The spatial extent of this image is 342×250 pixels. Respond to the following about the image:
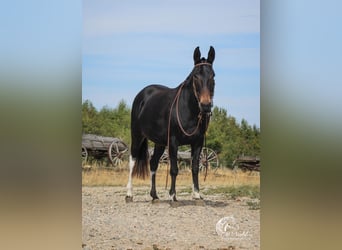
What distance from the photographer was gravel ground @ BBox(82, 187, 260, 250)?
9.74ft

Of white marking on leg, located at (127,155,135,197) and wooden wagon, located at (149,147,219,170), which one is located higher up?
wooden wagon, located at (149,147,219,170)

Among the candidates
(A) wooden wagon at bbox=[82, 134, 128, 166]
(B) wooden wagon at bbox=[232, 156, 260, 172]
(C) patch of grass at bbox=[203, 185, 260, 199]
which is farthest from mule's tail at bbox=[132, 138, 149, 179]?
(B) wooden wagon at bbox=[232, 156, 260, 172]

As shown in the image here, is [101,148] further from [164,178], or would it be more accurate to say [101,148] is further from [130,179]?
[164,178]

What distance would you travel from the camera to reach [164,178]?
3.04m

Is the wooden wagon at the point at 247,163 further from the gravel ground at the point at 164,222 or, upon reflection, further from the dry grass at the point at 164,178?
the gravel ground at the point at 164,222

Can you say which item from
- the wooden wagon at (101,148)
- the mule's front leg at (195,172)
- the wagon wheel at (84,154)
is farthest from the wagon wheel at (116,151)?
the mule's front leg at (195,172)

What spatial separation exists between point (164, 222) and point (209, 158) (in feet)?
1.50

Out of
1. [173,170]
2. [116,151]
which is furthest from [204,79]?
[116,151]

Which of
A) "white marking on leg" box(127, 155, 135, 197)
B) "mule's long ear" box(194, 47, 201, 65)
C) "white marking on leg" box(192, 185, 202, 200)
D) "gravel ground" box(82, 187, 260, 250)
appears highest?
"mule's long ear" box(194, 47, 201, 65)

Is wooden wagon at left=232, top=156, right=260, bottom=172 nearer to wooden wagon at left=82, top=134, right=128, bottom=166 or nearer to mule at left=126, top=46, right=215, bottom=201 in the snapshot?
mule at left=126, top=46, right=215, bottom=201

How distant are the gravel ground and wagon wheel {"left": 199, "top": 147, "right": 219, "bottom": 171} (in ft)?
0.61

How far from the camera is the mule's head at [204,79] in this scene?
299 centimetres
